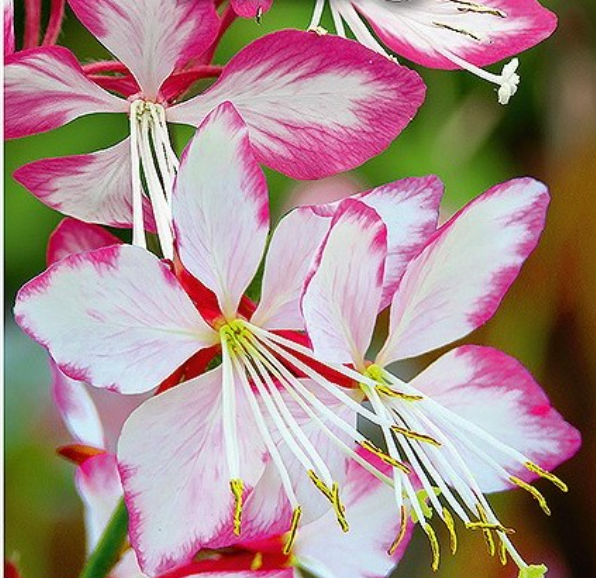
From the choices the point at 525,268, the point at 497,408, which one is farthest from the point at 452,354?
the point at 525,268

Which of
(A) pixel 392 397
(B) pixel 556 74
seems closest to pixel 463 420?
(A) pixel 392 397

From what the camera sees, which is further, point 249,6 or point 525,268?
point 525,268

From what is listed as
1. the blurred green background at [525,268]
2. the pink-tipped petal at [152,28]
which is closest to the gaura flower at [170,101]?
the pink-tipped petal at [152,28]

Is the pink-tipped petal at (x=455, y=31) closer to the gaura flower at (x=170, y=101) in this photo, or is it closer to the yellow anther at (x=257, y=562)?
the gaura flower at (x=170, y=101)

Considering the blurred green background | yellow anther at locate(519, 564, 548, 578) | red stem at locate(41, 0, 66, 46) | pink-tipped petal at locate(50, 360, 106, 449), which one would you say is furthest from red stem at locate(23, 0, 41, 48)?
the blurred green background

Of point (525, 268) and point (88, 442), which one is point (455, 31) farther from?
point (525, 268)

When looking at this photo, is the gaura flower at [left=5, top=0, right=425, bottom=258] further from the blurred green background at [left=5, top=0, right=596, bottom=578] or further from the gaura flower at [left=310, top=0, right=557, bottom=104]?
the blurred green background at [left=5, top=0, right=596, bottom=578]
